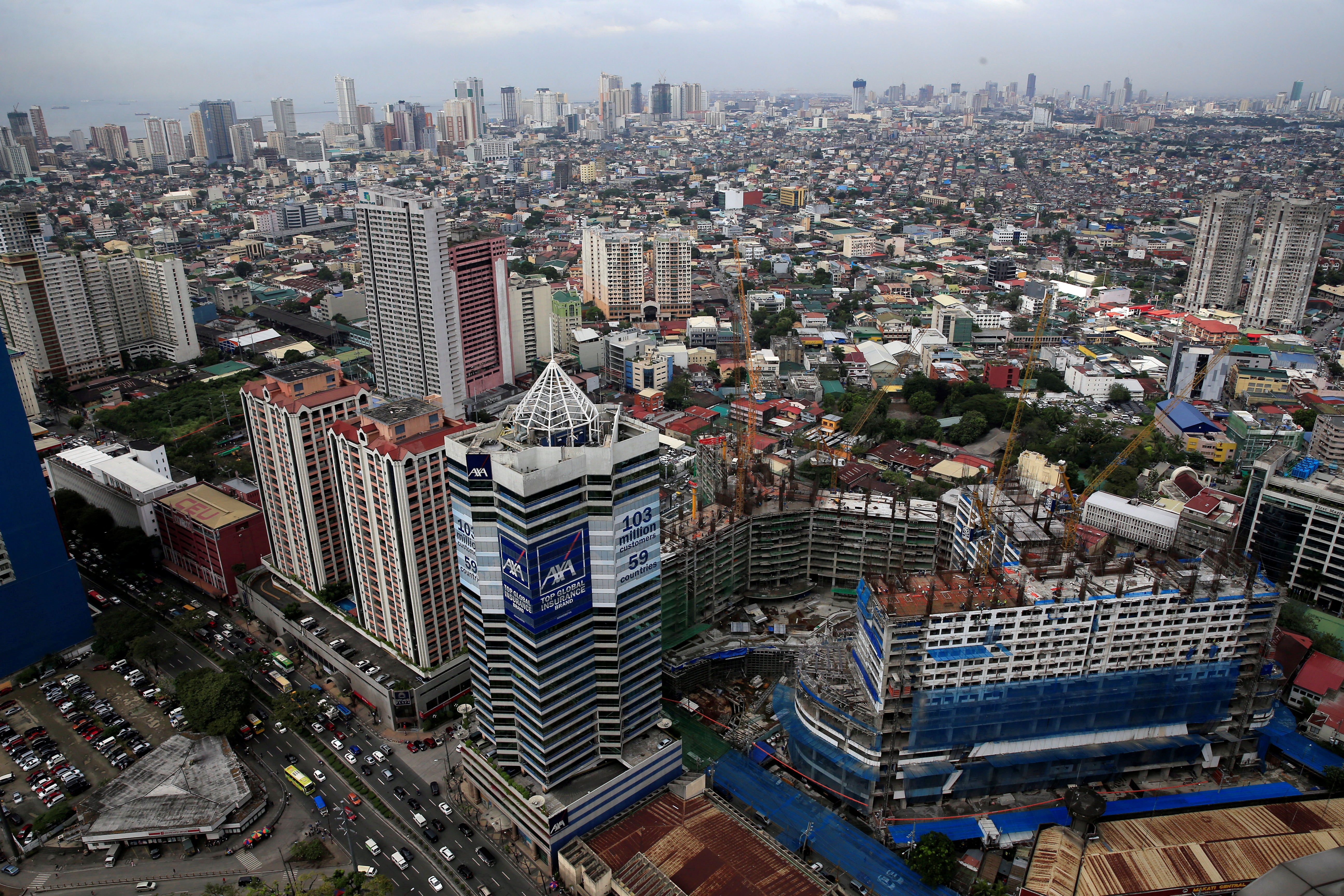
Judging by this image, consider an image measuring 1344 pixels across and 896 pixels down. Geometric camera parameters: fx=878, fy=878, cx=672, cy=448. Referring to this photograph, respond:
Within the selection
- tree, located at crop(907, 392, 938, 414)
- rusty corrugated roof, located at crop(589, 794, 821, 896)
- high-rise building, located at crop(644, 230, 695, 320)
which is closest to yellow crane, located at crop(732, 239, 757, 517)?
high-rise building, located at crop(644, 230, 695, 320)

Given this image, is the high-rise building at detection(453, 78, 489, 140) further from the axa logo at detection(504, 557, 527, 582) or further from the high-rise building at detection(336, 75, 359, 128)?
the axa logo at detection(504, 557, 527, 582)

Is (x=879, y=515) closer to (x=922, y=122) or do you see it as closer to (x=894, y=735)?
(x=894, y=735)

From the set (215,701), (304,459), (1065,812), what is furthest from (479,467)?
(1065,812)

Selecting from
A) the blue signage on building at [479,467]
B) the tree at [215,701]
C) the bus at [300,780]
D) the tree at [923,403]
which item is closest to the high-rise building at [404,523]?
the bus at [300,780]

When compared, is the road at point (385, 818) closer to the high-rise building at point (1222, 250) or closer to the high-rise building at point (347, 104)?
the high-rise building at point (1222, 250)

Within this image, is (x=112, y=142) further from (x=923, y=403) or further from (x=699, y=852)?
(x=699, y=852)

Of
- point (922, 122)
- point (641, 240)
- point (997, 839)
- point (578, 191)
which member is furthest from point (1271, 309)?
point (922, 122)

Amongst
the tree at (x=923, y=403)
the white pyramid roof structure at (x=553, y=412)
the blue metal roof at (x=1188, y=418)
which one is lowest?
the tree at (x=923, y=403)
